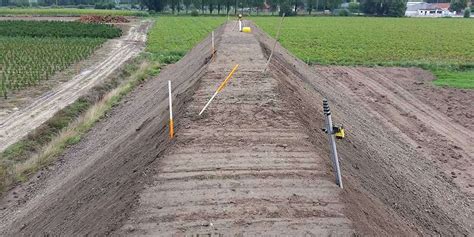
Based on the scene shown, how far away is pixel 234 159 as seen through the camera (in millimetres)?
9719

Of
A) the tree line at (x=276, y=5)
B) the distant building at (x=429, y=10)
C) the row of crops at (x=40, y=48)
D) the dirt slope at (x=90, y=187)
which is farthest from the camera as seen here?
the distant building at (x=429, y=10)

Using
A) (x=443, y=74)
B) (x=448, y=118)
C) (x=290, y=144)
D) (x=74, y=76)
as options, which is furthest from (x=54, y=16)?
(x=290, y=144)

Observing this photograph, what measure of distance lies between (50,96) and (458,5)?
13135cm

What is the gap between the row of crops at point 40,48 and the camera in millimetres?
28212

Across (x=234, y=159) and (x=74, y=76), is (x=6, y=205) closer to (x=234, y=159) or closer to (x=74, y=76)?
(x=234, y=159)

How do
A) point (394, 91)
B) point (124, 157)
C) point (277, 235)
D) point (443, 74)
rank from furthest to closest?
point (443, 74)
point (394, 91)
point (124, 157)
point (277, 235)

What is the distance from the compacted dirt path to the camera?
7383 mm

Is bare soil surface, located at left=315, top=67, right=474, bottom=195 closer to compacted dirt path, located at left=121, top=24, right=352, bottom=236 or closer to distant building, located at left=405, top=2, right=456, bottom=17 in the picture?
compacted dirt path, located at left=121, top=24, right=352, bottom=236

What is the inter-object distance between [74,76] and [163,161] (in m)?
21.7

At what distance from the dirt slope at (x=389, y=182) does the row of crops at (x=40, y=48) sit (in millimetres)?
17054

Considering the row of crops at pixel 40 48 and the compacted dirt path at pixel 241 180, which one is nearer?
the compacted dirt path at pixel 241 180

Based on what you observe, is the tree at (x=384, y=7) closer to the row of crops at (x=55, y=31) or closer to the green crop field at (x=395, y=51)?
the green crop field at (x=395, y=51)

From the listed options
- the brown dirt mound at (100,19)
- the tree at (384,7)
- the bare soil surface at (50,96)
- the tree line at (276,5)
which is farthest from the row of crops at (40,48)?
the tree at (384,7)

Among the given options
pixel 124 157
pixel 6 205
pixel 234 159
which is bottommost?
pixel 6 205
